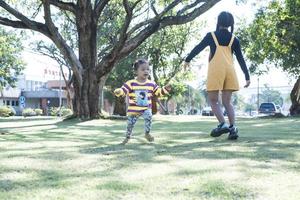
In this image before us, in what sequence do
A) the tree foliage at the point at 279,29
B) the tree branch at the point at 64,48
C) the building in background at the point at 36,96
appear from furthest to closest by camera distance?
the building in background at the point at 36,96, the tree foliage at the point at 279,29, the tree branch at the point at 64,48

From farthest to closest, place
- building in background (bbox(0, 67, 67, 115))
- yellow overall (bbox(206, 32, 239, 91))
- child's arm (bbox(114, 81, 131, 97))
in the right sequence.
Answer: building in background (bbox(0, 67, 67, 115)) < yellow overall (bbox(206, 32, 239, 91)) < child's arm (bbox(114, 81, 131, 97))

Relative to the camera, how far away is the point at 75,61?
15.8 m

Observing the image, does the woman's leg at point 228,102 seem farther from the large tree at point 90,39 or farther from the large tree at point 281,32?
the large tree at point 281,32

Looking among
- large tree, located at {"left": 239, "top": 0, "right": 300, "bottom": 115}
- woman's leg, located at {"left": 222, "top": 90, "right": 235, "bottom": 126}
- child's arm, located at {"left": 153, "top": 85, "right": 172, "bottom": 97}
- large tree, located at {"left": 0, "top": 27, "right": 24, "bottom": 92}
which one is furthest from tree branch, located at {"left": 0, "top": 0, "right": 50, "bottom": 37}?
large tree, located at {"left": 0, "top": 27, "right": 24, "bottom": 92}

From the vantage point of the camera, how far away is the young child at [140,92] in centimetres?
694

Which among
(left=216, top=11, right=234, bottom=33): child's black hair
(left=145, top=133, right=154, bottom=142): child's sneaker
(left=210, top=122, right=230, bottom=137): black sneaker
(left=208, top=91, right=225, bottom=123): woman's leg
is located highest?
(left=216, top=11, right=234, bottom=33): child's black hair

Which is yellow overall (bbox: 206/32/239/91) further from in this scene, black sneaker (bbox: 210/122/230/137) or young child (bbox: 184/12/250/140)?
black sneaker (bbox: 210/122/230/137)

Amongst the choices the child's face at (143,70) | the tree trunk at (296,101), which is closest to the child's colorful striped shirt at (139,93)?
the child's face at (143,70)

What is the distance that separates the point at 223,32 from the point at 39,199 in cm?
487

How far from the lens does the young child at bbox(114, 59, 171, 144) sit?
6938 millimetres

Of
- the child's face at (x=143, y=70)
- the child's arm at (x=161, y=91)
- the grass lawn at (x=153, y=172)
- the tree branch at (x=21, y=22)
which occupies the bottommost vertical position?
the grass lawn at (x=153, y=172)

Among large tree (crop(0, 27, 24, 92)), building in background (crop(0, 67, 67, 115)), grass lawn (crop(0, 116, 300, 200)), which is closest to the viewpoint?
grass lawn (crop(0, 116, 300, 200))

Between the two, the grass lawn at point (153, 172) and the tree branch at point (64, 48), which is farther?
the tree branch at point (64, 48)

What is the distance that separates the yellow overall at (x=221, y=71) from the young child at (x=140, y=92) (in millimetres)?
739
